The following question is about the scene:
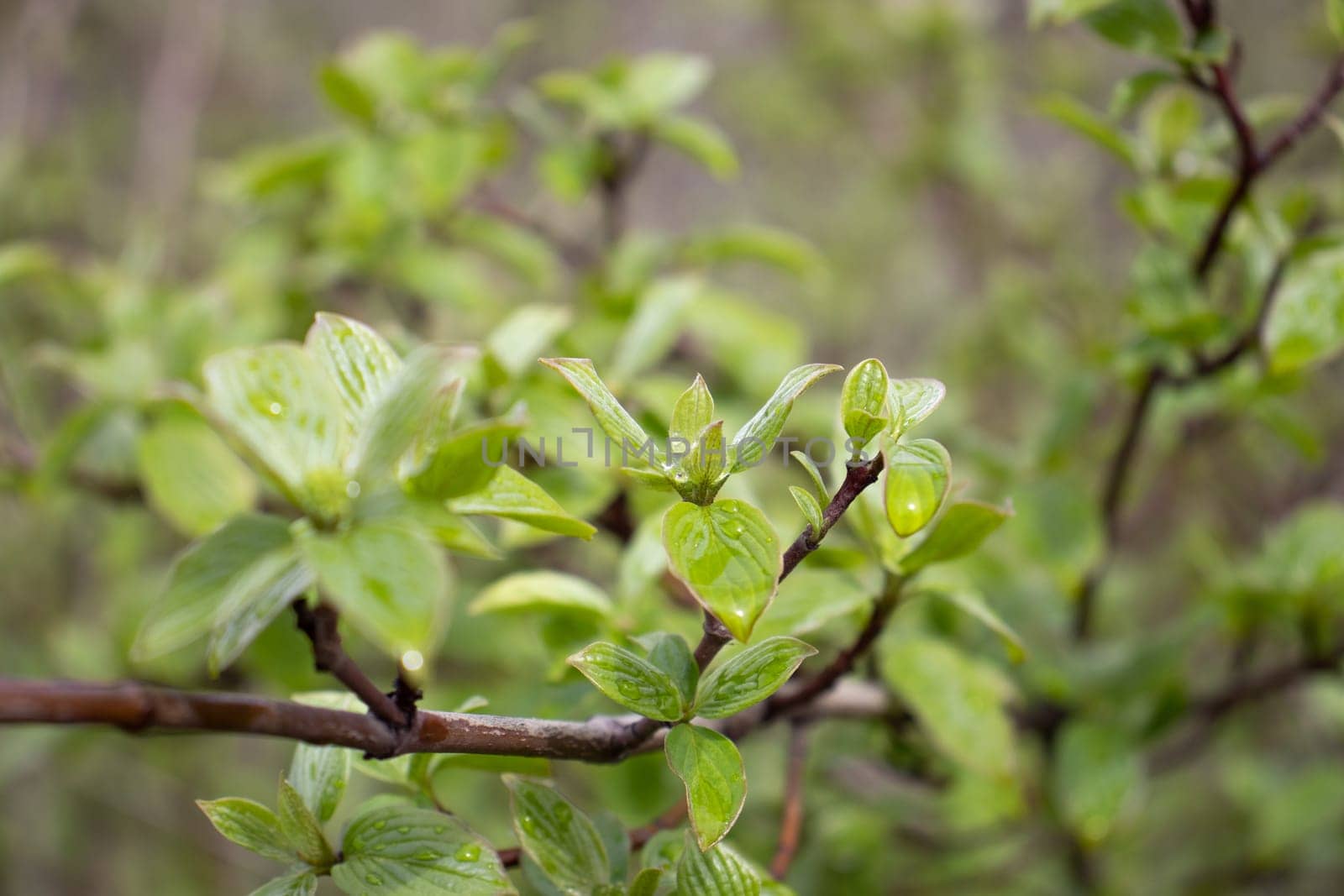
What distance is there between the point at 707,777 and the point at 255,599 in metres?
0.13

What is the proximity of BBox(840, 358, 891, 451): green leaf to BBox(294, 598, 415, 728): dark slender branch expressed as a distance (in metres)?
0.14

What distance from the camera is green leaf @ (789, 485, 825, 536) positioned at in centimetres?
25

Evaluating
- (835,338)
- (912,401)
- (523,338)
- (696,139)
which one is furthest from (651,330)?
(835,338)

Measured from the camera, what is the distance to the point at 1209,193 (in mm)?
489

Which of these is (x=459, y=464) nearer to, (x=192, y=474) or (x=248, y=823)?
(x=248, y=823)

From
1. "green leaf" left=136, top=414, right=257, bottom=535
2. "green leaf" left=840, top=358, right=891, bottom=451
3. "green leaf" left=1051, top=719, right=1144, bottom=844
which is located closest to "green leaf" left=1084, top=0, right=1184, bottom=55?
"green leaf" left=840, top=358, right=891, bottom=451

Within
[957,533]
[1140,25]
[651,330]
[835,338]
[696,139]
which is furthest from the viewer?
[835,338]

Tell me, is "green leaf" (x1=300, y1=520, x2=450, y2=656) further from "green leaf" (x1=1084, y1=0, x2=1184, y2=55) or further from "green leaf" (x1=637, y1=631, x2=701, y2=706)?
"green leaf" (x1=1084, y1=0, x2=1184, y2=55)

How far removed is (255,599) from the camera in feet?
0.77

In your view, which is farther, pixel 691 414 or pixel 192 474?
pixel 192 474

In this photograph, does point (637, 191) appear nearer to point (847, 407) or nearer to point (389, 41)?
point (389, 41)

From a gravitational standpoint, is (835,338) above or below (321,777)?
below

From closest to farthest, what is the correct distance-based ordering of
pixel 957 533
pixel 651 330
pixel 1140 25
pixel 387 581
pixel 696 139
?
pixel 387 581 → pixel 957 533 → pixel 1140 25 → pixel 651 330 → pixel 696 139

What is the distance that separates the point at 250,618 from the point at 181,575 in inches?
0.8
